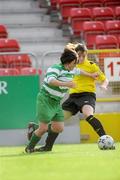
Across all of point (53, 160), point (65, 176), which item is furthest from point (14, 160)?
point (65, 176)

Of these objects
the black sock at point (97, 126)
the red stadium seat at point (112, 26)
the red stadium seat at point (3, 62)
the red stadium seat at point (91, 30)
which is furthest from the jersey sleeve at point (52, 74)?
the red stadium seat at point (112, 26)

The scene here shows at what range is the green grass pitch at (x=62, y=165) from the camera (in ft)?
23.1

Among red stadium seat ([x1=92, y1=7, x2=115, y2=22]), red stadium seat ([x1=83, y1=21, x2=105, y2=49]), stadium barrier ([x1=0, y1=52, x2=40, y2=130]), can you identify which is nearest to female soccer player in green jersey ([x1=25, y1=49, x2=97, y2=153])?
stadium barrier ([x1=0, y1=52, x2=40, y2=130])

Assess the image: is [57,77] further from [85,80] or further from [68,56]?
[85,80]

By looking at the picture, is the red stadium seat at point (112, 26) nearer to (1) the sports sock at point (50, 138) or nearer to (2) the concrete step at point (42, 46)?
(2) the concrete step at point (42, 46)

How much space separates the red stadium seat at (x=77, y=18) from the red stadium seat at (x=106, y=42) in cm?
143

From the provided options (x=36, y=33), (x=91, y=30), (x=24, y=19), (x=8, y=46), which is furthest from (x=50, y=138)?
(x=24, y=19)

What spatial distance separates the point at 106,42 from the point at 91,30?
3.63ft

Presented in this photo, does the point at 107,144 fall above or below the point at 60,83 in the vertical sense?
below

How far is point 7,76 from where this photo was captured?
39.5ft

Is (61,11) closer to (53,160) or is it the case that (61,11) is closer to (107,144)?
(107,144)

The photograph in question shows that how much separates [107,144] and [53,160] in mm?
1386

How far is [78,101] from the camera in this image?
10.8m

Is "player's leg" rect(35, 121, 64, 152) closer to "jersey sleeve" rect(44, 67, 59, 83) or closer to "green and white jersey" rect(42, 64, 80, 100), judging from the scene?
"green and white jersey" rect(42, 64, 80, 100)
